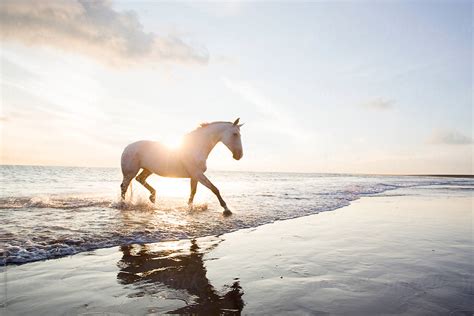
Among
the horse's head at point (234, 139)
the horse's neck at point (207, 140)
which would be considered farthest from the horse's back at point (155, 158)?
the horse's head at point (234, 139)

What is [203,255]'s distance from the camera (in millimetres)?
4004

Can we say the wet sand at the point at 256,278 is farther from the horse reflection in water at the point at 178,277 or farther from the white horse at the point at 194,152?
the white horse at the point at 194,152

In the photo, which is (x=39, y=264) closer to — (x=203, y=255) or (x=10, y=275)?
(x=10, y=275)

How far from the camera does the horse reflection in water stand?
2.37 meters

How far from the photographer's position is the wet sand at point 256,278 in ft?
7.83

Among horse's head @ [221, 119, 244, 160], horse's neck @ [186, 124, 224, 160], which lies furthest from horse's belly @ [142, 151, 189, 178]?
horse's head @ [221, 119, 244, 160]

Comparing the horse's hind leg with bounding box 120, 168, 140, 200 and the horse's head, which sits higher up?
the horse's head

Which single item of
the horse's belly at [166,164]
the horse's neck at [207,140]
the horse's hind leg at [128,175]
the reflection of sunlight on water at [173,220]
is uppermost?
the horse's neck at [207,140]

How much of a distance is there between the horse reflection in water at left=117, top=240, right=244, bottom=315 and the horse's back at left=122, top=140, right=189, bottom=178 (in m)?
4.85

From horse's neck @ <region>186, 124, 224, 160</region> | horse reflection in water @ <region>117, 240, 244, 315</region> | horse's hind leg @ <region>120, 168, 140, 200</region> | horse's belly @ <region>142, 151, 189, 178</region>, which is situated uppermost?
horse's neck @ <region>186, 124, 224, 160</region>

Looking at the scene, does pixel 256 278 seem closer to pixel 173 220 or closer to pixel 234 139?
pixel 173 220

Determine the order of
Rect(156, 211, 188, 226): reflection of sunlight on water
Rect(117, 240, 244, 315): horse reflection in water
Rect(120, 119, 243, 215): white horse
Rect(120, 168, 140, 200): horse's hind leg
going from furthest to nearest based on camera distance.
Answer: Rect(120, 168, 140, 200): horse's hind leg < Rect(120, 119, 243, 215): white horse < Rect(156, 211, 188, 226): reflection of sunlight on water < Rect(117, 240, 244, 315): horse reflection in water

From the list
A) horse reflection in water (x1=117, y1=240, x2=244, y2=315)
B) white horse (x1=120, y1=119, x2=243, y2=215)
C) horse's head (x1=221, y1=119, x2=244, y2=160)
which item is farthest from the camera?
horse's head (x1=221, y1=119, x2=244, y2=160)

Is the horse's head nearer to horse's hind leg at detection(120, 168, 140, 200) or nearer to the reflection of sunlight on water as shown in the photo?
the reflection of sunlight on water
